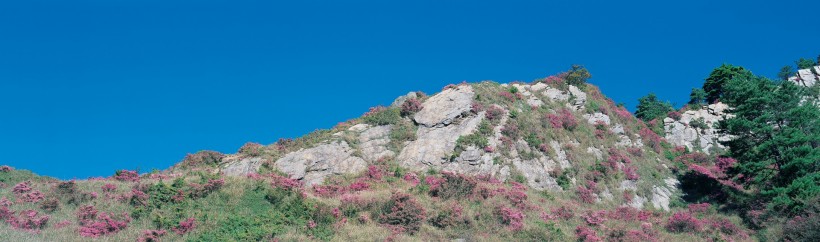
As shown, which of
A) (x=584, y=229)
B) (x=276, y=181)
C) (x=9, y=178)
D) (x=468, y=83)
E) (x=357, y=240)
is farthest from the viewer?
(x=468, y=83)

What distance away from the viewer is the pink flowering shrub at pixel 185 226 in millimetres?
20981

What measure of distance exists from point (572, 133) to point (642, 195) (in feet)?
25.0

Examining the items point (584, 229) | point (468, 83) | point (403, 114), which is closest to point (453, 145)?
point (403, 114)

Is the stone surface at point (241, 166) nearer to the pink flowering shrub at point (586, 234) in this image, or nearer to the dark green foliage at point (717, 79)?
the pink flowering shrub at point (586, 234)

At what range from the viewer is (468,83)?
146 ft

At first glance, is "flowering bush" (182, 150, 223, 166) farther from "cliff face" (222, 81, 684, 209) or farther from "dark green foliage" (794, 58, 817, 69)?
"dark green foliage" (794, 58, 817, 69)

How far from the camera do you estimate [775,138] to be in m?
31.2

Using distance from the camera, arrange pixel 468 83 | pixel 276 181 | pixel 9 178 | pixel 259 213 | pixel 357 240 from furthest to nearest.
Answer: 1. pixel 468 83
2. pixel 9 178
3. pixel 276 181
4. pixel 259 213
5. pixel 357 240

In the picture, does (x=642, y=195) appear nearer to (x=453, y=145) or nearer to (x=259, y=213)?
(x=453, y=145)

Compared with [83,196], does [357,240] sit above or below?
below

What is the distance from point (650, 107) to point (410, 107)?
38804mm

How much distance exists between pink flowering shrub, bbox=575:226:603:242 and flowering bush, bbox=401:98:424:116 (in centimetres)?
1812

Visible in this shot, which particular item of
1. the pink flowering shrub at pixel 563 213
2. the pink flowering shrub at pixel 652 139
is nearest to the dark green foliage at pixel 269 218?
the pink flowering shrub at pixel 563 213

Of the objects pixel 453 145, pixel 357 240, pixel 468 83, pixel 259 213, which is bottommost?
pixel 357 240
